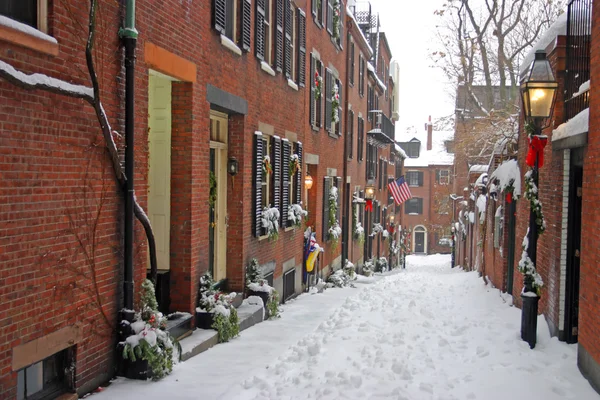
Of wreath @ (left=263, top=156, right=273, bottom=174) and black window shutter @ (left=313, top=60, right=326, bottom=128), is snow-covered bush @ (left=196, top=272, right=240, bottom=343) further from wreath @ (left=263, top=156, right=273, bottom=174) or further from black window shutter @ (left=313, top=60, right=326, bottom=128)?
black window shutter @ (left=313, top=60, right=326, bottom=128)

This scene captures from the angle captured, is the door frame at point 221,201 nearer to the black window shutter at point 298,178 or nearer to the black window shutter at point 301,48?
the black window shutter at point 298,178

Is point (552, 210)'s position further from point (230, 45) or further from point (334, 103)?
point (334, 103)

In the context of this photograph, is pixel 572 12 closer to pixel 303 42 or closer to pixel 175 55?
pixel 175 55

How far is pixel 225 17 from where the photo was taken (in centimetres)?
863

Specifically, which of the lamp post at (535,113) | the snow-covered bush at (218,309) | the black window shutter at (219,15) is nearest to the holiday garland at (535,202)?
the lamp post at (535,113)

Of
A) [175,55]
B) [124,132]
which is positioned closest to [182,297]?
[124,132]

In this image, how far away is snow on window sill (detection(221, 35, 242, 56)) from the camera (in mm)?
8383

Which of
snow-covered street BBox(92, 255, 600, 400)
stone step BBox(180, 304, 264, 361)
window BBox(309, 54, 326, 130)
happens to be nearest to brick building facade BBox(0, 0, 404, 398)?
window BBox(309, 54, 326, 130)

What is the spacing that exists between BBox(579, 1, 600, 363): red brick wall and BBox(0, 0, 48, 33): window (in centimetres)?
509

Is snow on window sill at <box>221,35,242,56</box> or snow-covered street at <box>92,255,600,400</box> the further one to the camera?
snow on window sill at <box>221,35,242,56</box>

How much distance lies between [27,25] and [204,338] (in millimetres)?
4107

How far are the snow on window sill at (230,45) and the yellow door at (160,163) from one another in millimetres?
1472

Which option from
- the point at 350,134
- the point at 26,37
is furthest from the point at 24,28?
the point at 350,134

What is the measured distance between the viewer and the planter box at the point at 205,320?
291 inches
